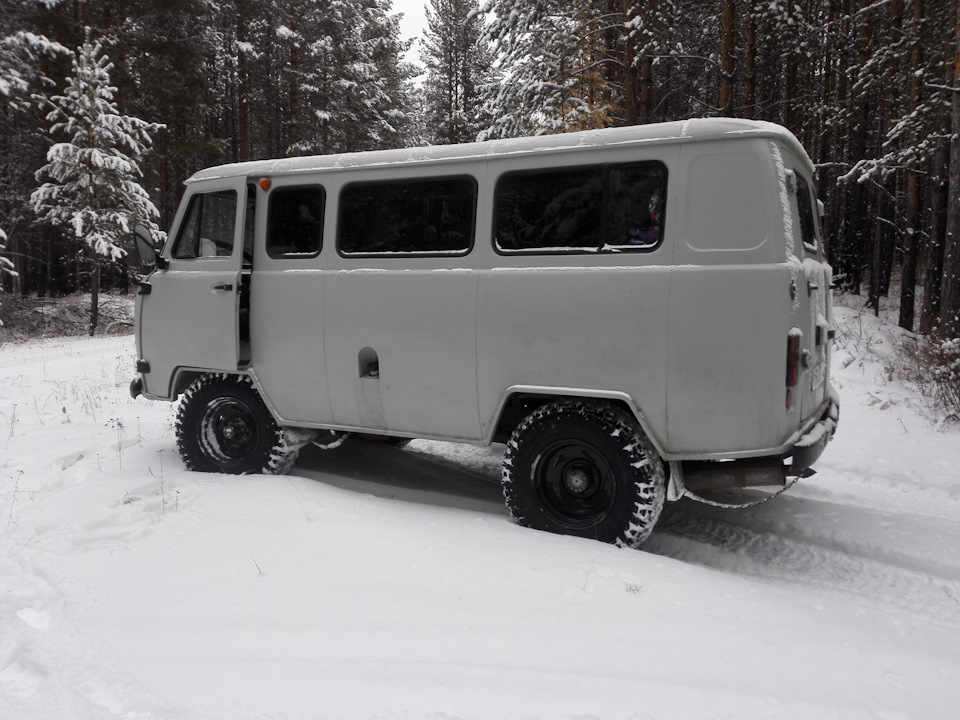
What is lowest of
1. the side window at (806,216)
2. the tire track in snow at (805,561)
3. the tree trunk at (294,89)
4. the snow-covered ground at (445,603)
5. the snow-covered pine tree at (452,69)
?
the tire track in snow at (805,561)

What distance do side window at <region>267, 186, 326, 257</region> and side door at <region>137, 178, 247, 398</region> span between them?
0.89 feet

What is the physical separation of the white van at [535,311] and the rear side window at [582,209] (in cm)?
1

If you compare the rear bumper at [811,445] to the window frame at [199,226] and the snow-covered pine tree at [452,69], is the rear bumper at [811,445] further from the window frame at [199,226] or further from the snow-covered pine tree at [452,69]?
the snow-covered pine tree at [452,69]

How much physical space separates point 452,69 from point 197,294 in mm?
32704

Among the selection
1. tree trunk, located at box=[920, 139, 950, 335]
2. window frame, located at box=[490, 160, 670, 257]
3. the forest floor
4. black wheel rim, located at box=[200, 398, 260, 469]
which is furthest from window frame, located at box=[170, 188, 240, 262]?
the forest floor

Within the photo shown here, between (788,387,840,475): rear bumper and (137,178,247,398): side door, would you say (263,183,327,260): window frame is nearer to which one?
(137,178,247,398): side door

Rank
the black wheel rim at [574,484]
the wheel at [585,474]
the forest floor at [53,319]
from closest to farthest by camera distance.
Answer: the wheel at [585,474]
the black wheel rim at [574,484]
the forest floor at [53,319]

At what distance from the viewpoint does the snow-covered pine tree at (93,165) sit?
17.4 metres

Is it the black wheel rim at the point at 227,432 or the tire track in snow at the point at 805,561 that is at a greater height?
the black wheel rim at the point at 227,432

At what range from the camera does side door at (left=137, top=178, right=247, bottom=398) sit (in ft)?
18.4

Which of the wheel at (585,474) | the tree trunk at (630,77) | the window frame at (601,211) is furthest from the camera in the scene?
the tree trunk at (630,77)

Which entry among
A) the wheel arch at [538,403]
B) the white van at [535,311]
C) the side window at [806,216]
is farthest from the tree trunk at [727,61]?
the wheel arch at [538,403]

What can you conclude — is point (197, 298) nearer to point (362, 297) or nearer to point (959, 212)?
point (362, 297)

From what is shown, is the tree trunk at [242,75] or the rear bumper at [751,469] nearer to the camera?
the rear bumper at [751,469]
